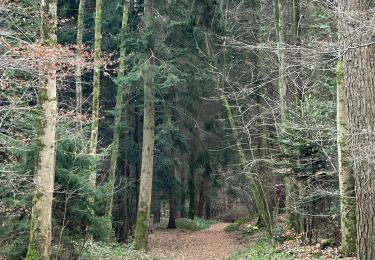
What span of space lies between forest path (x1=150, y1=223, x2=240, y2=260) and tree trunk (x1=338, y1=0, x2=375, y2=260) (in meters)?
9.76

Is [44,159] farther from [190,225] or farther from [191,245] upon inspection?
[190,225]

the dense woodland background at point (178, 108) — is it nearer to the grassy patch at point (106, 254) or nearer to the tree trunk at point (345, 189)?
the tree trunk at point (345, 189)

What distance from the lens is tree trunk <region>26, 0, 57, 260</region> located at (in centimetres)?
782

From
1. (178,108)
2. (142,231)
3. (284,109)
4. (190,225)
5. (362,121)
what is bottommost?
(190,225)

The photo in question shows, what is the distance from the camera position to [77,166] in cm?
1018

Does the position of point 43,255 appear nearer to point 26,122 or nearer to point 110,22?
point 26,122

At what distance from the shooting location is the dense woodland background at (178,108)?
27.1 feet

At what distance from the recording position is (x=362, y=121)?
600cm

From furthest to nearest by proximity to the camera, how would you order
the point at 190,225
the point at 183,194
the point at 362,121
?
the point at 183,194 < the point at 190,225 < the point at 362,121

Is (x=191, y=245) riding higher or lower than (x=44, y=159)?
lower

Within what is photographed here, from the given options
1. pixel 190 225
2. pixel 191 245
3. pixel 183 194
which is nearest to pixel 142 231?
pixel 191 245

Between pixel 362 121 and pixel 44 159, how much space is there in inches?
208

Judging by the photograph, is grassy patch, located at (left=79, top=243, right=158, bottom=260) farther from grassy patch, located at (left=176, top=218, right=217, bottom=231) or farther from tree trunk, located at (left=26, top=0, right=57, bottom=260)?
grassy patch, located at (left=176, top=218, right=217, bottom=231)

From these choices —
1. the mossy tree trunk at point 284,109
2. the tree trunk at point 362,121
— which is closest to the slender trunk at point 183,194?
the mossy tree trunk at point 284,109
